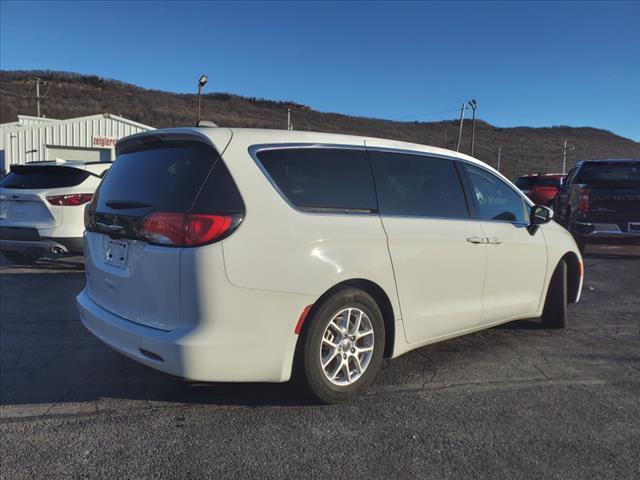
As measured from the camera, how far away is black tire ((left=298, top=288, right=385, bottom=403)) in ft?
10.2

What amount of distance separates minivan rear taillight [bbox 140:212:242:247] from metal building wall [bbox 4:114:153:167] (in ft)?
76.1

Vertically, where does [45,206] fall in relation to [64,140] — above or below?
below

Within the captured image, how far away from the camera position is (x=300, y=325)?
3070 mm

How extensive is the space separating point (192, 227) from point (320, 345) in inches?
40.0

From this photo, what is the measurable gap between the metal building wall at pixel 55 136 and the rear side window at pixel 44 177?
17.7 m

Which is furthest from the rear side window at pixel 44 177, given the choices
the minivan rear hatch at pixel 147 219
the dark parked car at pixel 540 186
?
the dark parked car at pixel 540 186

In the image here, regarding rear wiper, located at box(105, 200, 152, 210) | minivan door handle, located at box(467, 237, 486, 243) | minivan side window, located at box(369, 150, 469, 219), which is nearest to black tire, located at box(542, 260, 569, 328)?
minivan door handle, located at box(467, 237, 486, 243)

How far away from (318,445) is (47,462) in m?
1.38

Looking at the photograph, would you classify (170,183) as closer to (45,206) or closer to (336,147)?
(336,147)

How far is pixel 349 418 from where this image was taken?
10.5 feet

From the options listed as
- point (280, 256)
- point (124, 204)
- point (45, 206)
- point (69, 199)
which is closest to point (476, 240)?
point (280, 256)

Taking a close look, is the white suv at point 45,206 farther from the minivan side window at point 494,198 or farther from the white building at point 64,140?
the white building at point 64,140

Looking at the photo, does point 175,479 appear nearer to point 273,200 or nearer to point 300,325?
point 300,325

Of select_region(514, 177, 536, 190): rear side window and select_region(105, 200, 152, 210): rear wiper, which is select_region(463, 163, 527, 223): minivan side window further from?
select_region(514, 177, 536, 190): rear side window
